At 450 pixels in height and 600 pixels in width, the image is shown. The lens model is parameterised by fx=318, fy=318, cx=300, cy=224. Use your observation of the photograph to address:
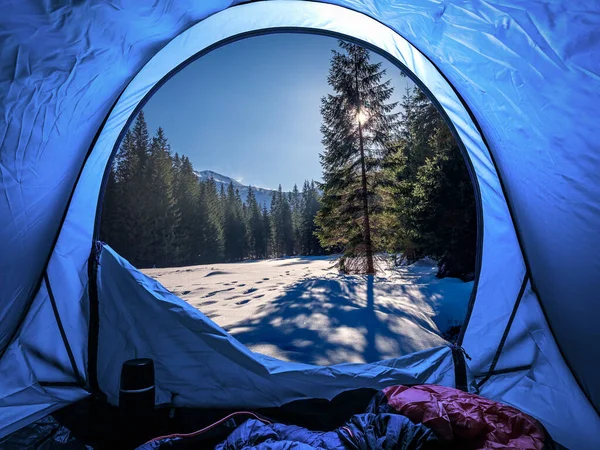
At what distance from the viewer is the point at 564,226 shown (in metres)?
1.66

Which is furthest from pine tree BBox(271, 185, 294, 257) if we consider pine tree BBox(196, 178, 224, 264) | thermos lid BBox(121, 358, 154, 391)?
thermos lid BBox(121, 358, 154, 391)

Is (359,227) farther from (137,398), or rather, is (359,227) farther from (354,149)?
(137,398)

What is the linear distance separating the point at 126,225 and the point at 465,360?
28.9 meters

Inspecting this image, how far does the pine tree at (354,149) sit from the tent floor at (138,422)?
8.64 meters

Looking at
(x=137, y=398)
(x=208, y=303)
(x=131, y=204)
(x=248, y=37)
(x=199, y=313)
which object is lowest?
(x=208, y=303)

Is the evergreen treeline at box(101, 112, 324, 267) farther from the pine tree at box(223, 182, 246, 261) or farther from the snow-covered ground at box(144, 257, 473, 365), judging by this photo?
the snow-covered ground at box(144, 257, 473, 365)

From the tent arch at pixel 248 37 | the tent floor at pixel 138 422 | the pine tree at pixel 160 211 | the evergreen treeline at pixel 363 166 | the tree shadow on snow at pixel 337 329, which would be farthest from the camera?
the pine tree at pixel 160 211

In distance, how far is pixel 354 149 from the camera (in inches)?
425

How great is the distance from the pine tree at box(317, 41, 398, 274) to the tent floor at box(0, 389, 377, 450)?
8.64 meters

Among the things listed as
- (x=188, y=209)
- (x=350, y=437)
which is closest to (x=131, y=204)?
(x=188, y=209)

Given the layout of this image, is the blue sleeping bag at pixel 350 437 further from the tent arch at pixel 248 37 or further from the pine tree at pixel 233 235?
the pine tree at pixel 233 235

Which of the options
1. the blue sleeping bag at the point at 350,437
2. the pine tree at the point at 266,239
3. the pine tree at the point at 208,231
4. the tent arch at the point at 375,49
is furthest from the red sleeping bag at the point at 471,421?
the pine tree at the point at 266,239

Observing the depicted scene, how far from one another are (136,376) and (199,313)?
1.69ft

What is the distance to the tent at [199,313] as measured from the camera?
1.41 m
